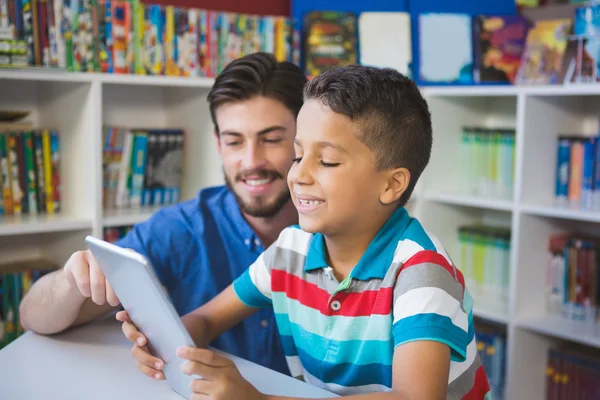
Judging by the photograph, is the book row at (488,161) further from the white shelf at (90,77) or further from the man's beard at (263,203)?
the man's beard at (263,203)

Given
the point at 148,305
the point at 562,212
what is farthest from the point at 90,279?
the point at 562,212

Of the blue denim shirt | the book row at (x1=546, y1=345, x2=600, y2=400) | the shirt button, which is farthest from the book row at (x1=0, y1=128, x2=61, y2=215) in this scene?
the book row at (x1=546, y1=345, x2=600, y2=400)

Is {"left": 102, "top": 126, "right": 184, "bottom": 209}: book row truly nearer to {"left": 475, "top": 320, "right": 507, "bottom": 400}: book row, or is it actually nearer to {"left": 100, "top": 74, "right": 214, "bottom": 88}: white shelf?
{"left": 100, "top": 74, "right": 214, "bottom": 88}: white shelf

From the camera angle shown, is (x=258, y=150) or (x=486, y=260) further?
(x=486, y=260)

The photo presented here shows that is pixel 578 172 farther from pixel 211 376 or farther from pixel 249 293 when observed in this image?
pixel 211 376

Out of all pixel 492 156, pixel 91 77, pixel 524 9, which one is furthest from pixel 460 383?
pixel 524 9

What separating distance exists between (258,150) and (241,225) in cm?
18

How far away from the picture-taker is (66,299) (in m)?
1.26

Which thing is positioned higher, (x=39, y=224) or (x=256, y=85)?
(x=256, y=85)

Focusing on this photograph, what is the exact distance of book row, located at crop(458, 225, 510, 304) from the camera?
278 cm

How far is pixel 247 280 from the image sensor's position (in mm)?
1284

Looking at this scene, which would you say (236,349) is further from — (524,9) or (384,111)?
(524,9)

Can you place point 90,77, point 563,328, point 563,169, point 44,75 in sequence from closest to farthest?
point 44,75, point 90,77, point 563,328, point 563,169

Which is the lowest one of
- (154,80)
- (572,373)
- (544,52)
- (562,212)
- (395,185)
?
(572,373)
